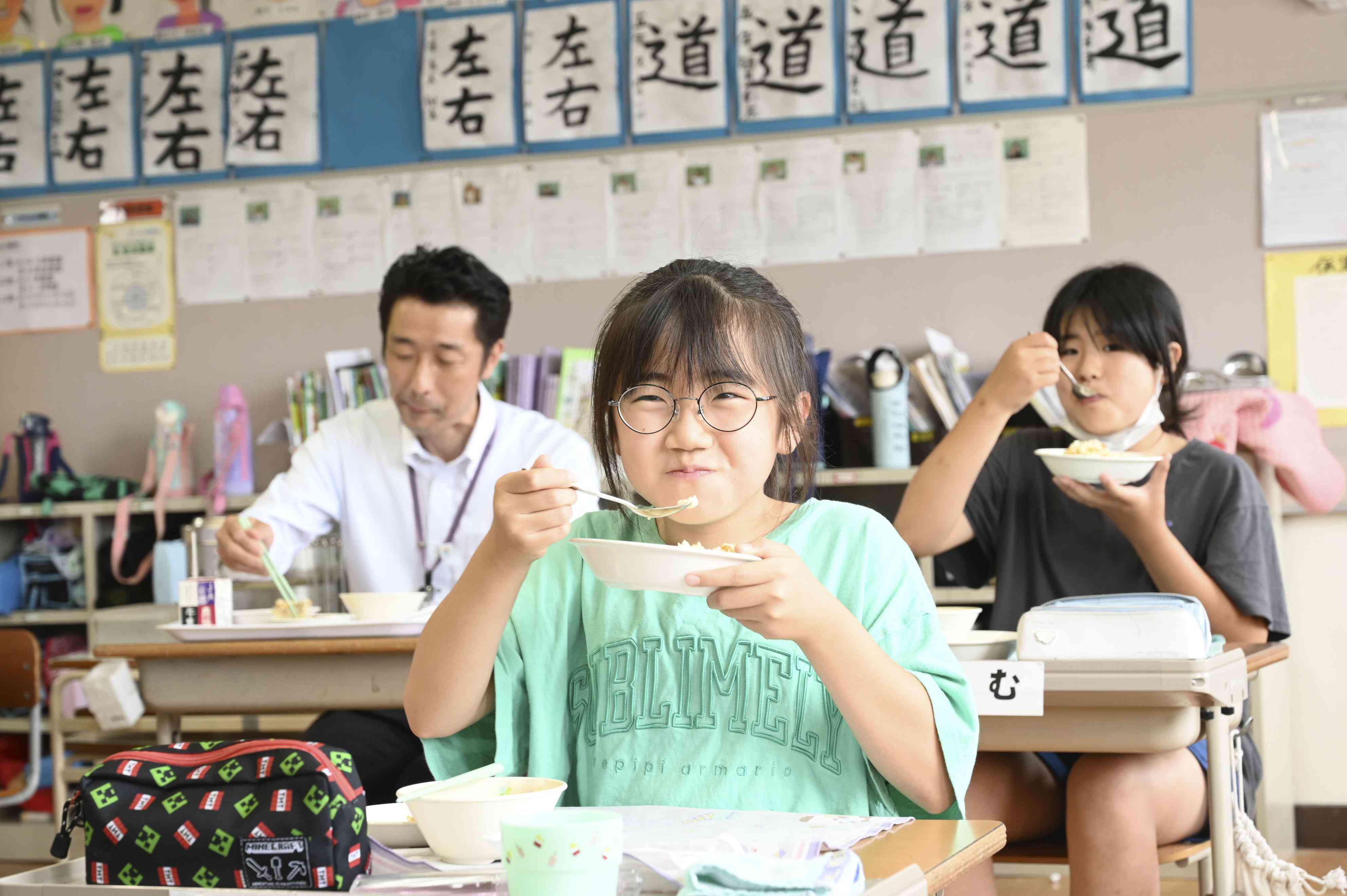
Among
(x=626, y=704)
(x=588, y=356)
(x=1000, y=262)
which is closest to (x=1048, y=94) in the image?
(x=1000, y=262)

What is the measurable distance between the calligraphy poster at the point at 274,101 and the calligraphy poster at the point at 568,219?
0.78 metres

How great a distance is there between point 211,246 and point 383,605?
2.57m

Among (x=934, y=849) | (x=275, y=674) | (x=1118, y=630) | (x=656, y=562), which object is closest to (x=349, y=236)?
(x=275, y=674)

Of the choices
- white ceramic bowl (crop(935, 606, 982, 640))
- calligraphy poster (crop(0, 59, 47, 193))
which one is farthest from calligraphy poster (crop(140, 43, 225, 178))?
white ceramic bowl (crop(935, 606, 982, 640))

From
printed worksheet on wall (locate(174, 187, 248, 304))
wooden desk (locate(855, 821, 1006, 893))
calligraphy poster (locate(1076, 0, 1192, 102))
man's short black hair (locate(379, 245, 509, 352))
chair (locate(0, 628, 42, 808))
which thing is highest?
calligraphy poster (locate(1076, 0, 1192, 102))

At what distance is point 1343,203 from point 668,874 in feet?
11.2

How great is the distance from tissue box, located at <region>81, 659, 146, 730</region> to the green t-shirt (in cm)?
165

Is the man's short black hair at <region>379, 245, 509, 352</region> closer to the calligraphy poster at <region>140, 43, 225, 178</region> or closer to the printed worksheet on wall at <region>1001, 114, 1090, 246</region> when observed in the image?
the printed worksheet on wall at <region>1001, 114, 1090, 246</region>

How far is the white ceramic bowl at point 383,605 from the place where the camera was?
223 centimetres

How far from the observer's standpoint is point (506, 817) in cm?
88

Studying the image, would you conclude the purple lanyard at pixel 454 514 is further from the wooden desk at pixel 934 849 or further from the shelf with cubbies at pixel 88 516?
the wooden desk at pixel 934 849

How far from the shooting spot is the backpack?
435 cm

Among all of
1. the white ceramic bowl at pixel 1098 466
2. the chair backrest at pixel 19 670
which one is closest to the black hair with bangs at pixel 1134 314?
the white ceramic bowl at pixel 1098 466

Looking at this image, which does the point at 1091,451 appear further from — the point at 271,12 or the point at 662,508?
the point at 271,12
